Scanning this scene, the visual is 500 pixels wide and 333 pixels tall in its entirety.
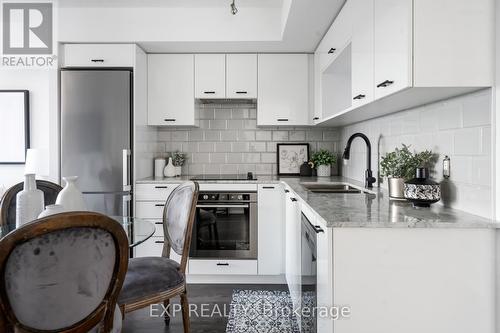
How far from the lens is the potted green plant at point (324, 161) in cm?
364

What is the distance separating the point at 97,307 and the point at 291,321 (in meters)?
1.67

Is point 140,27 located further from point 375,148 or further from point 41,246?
point 41,246

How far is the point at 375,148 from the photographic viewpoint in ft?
9.19

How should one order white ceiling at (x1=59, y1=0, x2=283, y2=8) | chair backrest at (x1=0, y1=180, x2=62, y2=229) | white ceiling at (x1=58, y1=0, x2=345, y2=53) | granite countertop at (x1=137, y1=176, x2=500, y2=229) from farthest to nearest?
white ceiling at (x1=58, y1=0, x2=345, y2=53) → white ceiling at (x1=59, y1=0, x2=283, y2=8) → chair backrest at (x1=0, y1=180, x2=62, y2=229) → granite countertop at (x1=137, y1=176, x2=500, y2=229)

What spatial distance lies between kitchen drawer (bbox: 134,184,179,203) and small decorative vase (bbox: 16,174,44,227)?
1540mm

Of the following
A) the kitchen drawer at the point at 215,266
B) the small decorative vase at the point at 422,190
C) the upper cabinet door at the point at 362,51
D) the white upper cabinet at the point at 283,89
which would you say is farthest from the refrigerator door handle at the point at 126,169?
the small decorative vase at the point at 422,190

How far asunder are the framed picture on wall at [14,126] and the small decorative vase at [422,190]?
3.89m

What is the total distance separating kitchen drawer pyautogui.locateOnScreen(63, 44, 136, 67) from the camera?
10.7ft

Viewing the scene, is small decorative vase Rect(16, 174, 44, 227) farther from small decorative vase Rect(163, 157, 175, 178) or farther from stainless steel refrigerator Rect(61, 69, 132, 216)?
small decorative vase Rect(163, 157, 175, 178)

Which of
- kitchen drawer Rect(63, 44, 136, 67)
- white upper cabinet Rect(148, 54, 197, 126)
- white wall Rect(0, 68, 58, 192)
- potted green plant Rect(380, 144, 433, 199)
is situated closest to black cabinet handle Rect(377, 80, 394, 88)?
potted green plant Rect(380, 144, 433, 199)

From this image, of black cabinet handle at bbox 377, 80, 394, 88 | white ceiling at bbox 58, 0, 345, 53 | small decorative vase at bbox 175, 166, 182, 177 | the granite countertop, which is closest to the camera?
the granite countertop

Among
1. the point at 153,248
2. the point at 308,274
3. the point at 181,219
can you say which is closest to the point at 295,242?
the point at 308,274

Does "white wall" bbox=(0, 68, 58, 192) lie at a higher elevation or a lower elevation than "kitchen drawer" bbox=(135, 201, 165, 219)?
higher

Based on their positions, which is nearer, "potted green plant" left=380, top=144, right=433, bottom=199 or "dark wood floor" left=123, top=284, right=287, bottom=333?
"potted green plant" left=380, top=144, right=433, bottom=199
